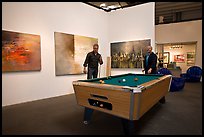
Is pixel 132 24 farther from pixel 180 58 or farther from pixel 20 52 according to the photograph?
pixel 180 58

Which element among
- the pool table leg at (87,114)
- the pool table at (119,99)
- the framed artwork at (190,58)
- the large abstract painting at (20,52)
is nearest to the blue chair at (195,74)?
the framed artwork at (190,58)

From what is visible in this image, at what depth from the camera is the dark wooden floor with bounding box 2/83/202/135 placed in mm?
2197

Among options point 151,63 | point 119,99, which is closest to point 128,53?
point 151,63

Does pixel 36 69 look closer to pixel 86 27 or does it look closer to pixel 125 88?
pixel 86 27

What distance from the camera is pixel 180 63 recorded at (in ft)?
32.4

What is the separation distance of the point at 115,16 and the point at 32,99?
439 centimetres

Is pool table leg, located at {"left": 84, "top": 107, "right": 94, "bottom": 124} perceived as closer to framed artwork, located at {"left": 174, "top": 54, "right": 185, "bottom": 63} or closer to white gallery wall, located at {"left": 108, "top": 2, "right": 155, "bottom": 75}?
white gallery wall, located at {"left": 108, "top": 2, "right": 155, "bottom": 75}

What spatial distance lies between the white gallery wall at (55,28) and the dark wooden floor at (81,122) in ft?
2.09

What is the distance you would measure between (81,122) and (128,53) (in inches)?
154

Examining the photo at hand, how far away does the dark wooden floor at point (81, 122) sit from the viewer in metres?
2.20

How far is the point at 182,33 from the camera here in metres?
7.81

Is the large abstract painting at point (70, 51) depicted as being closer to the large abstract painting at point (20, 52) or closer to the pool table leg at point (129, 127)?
the large abstract painting at point (20, 52)

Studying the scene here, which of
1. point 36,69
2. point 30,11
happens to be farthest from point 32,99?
point 30,11

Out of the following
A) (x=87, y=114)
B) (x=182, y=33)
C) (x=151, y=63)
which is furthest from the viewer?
(x=182, y=33)
